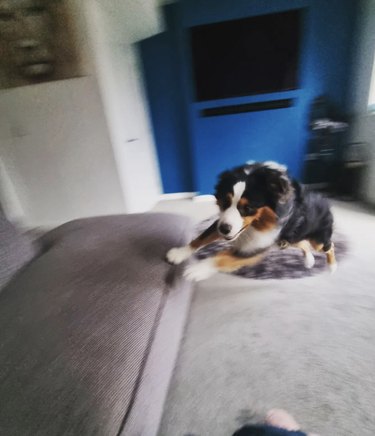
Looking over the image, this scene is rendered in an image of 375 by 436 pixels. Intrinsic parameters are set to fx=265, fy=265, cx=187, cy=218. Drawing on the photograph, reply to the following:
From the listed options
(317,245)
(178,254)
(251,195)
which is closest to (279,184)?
(251,195)

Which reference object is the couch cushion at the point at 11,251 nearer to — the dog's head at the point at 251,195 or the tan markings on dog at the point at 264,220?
the dog's head at the point at 251,195

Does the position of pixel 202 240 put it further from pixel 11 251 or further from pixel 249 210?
pixel 11 251

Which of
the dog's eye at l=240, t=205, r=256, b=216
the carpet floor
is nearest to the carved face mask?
the dog's eye at l=240, t=205, r=256, b=216

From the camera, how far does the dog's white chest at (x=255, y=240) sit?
45.4 inches

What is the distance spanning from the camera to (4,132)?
2.25 m

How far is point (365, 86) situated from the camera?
2422 millimetres

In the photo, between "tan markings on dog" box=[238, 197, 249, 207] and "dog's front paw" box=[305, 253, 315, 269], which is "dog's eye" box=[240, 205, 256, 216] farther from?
"dog's front paw" box=[305, 253, 315, 269]

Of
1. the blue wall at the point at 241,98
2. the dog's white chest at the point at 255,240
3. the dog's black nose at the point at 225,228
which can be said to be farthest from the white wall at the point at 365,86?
the dog's black nose at the point at 225,228

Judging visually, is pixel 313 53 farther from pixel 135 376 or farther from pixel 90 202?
pixel 135 376

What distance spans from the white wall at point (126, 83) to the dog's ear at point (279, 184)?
158 cm

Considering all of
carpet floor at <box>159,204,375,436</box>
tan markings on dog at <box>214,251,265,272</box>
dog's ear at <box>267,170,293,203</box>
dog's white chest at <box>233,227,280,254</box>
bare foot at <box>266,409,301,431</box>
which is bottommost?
carpet floor at <box>159,204,375,436</box>

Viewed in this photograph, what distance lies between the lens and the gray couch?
590 mm

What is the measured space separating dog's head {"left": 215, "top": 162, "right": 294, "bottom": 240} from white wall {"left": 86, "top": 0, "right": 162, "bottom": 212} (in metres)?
1.48

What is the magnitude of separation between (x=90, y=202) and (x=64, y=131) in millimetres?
649
